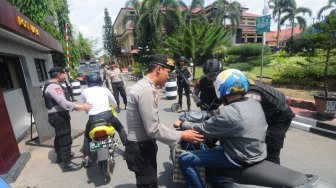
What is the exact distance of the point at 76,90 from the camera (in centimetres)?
1510

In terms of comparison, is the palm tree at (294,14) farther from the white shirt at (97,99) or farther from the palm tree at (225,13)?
the white shirt at (97,99)

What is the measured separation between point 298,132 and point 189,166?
4.38 m

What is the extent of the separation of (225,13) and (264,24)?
31.8m

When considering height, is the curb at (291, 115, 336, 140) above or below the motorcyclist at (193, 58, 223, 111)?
below

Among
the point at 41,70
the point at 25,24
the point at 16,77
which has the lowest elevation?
the point at 41,70

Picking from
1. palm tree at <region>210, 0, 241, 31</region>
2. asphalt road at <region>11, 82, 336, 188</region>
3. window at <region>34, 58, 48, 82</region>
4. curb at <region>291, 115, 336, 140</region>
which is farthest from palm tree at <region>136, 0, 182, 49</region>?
asphalt road at <region>11, 82, 336, 188</region>

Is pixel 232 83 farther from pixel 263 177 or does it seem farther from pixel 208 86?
pixel 208 86

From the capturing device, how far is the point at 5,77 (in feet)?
26.4

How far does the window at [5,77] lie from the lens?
25.5 feet

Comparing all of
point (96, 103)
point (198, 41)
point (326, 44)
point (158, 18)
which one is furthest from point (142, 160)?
point (158, 18)

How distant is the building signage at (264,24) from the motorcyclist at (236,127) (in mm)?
6324

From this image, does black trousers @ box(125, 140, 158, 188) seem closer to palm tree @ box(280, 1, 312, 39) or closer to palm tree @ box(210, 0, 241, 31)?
palm tree @ box(210, 0, 241, 31)

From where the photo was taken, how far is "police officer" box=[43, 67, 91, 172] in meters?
4.51

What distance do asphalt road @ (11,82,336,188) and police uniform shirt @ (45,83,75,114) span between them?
118 cm
